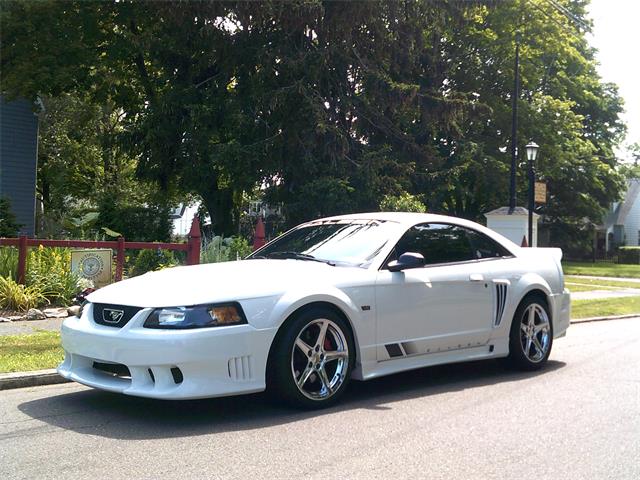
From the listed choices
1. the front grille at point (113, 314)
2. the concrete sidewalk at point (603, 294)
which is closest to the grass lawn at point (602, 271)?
the concrete sidewalk at point (603, 294)

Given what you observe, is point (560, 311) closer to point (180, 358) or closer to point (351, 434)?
point (351, 434)

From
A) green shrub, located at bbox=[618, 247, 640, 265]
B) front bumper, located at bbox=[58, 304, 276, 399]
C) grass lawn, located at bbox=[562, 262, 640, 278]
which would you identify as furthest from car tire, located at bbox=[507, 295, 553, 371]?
green shrub, located at bbox=[618, 247, 640, 265]

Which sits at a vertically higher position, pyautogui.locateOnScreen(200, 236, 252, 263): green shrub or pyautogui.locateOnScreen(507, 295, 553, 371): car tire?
pyautogui.locateOnScreen(200, 236, 252, 263): green shrub

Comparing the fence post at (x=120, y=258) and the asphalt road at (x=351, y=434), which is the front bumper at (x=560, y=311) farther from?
the fence post at (x=120, y=258)

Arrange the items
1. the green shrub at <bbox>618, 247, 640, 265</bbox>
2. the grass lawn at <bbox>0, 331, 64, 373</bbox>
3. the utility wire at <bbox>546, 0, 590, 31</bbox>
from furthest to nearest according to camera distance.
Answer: the green shrub at <bbox>618, 247, 640, 265</bbox>, the utility wire at <bbox>546, 0, 590, 31</bbox>, the grass lawn at <bbox>0, 331, 64, 373</bbox>

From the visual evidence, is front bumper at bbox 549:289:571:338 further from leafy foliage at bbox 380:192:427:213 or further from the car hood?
leafy foliage at bbox 380:192:427:213

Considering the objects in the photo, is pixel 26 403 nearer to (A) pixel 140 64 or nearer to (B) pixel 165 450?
(B) pixel 165 450

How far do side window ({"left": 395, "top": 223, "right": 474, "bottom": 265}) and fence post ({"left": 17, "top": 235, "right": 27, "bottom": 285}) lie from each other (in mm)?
7346

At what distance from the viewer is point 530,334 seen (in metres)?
7.33

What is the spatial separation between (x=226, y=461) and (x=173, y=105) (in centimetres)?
1900

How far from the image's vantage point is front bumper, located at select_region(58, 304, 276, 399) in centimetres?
487

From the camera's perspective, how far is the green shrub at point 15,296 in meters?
10.6

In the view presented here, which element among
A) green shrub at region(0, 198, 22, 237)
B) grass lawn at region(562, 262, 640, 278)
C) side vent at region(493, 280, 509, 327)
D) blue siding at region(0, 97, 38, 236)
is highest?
blue siding at region(0, 97, 38, 236)

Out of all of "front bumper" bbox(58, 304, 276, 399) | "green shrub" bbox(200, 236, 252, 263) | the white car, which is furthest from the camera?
"green shrub" bbox(200, 236, 252, 263)
